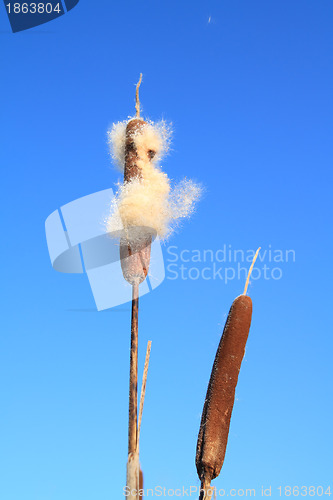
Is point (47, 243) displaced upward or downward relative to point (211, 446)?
upward

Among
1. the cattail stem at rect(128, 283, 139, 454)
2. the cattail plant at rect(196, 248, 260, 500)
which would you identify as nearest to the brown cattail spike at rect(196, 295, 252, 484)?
the cattail plant at rect(196, 248, 260, 500)

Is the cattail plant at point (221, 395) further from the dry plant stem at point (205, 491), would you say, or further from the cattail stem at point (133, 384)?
the cattail stem at point (133, 384)

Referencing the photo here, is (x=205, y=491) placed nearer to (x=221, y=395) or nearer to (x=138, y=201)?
(x=221, y=395)

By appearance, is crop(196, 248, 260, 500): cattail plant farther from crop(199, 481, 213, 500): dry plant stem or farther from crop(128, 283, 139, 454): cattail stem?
crop(128, 283, 139, 454): cattail stem

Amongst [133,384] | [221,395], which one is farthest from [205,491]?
[133,384]

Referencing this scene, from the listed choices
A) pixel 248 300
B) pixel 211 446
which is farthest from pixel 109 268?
pixel 211 446

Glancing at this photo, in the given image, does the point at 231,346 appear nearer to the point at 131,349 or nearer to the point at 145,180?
the point at 131,349

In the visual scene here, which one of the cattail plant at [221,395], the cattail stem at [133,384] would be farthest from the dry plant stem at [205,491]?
the cattail stem at [133,384]
